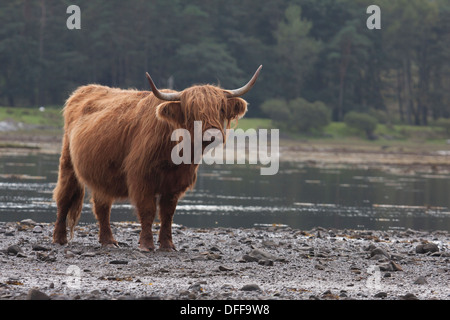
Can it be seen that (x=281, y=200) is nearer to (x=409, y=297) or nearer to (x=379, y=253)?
(x=379, y=253)

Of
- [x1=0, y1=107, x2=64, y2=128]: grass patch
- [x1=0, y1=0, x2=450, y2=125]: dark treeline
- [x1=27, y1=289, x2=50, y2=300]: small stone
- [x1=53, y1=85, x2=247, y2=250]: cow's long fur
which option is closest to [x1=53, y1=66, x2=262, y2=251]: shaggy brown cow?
[x1=53, y1=85, x2=247, y2=250]: cow's long fur

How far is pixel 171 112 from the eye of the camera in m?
8.77

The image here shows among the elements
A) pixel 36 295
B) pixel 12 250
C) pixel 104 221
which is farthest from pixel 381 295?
pixel 104 221

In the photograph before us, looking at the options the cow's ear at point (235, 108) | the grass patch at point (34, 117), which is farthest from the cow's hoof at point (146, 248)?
the grass patch at point (34, 117)

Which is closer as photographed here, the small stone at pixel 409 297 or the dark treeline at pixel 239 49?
the small stone at pixel 409 297

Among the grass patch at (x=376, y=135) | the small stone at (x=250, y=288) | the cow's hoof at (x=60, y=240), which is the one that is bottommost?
the grass patch at (x=376, y=135)

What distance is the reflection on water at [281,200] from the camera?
14438 millimetres

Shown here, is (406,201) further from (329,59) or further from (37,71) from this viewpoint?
(329,59)

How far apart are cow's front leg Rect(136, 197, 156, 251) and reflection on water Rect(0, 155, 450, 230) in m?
4.03

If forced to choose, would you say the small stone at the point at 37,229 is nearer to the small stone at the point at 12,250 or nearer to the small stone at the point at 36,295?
the small stone at the point at 12,250

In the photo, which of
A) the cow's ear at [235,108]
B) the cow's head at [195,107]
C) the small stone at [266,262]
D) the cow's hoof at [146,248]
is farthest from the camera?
the cow's hoof at [146,248]

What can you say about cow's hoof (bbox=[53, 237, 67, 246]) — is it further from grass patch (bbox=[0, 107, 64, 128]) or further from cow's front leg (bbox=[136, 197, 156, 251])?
grass patch (bbox=[0, 107, 64, 128])

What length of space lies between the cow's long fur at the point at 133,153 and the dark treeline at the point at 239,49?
57.5 metres

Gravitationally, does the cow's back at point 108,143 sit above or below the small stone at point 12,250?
above
